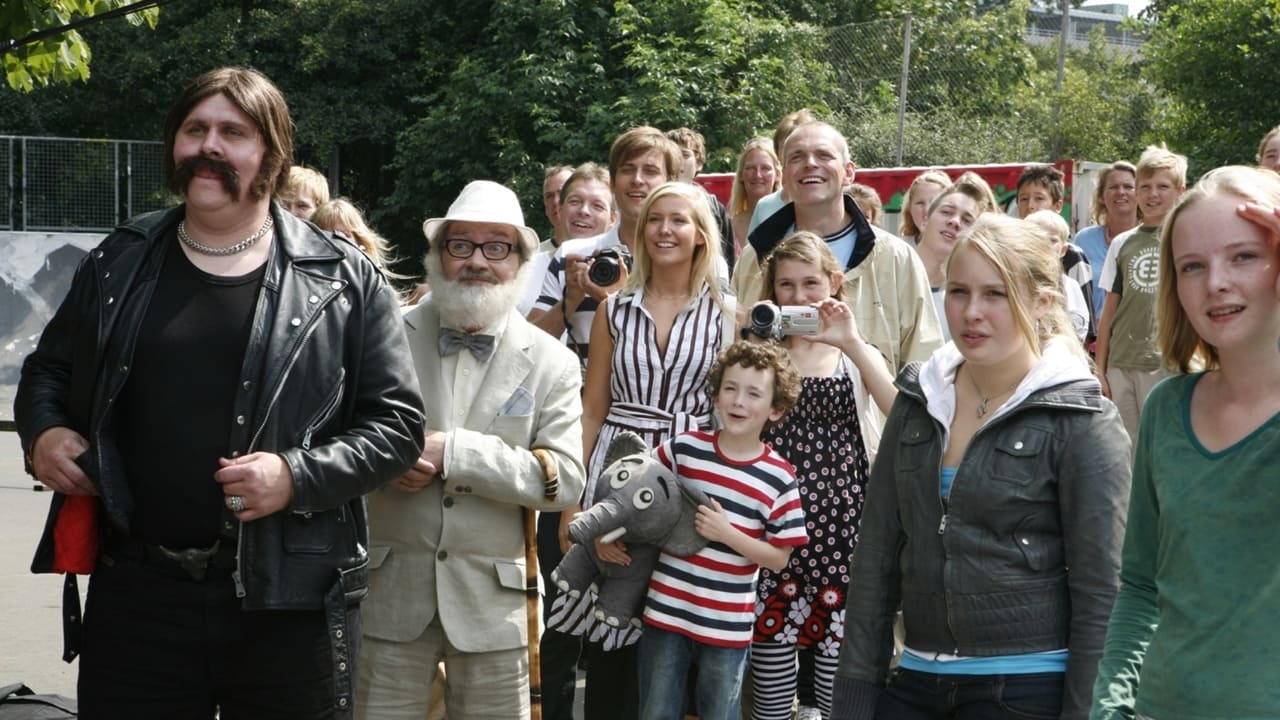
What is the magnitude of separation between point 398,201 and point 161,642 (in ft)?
84.5

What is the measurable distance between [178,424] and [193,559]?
32 cm

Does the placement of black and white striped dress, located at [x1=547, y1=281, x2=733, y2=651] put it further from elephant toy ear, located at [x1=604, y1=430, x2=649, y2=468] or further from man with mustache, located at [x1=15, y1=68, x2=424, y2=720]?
man with mustache, located at [x1=15, y1=68, x2=424, y2=720]

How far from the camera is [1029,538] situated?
3.14 meters

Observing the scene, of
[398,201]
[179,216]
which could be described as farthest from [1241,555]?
[398,201]

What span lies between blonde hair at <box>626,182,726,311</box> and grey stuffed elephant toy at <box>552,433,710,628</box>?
740 mm

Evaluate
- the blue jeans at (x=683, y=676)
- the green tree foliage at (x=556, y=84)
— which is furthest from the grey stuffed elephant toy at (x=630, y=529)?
the green tree foliage at (x=556, y=84)

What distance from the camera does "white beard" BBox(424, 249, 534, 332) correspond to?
4.44 m

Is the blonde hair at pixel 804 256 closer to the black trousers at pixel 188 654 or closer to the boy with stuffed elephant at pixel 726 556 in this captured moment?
the boy with stuffed elephant at pixel 726 556

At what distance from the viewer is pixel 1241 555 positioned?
2.51 m

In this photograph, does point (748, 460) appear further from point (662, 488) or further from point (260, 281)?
point (260, 281)

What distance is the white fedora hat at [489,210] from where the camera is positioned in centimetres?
453

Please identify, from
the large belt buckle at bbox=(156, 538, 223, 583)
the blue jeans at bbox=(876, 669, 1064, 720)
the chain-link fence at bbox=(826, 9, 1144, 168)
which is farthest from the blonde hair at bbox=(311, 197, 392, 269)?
the chain-link fence at bbox=(826, 9, 1144, 168)

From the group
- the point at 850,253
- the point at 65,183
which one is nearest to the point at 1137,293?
the point at 850,253

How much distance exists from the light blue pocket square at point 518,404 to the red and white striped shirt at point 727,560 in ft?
2.17
